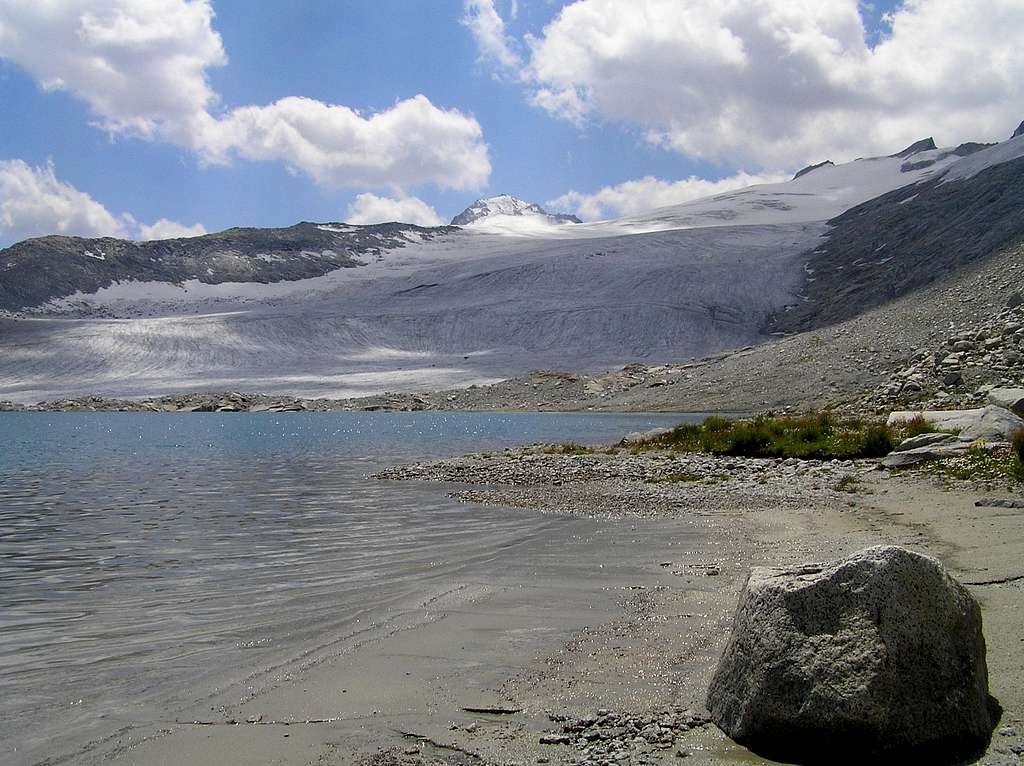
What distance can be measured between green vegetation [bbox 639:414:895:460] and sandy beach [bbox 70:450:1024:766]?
4760mm

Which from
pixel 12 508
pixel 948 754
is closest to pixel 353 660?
pixel 948 754

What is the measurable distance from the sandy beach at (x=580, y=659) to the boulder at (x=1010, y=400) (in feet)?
18.6

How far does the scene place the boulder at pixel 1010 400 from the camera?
15.5 metres

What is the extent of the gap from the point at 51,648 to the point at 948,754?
219 inches

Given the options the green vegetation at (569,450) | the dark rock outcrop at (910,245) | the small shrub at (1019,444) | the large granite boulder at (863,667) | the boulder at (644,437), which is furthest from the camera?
the dark rock outcrop at (910,245)

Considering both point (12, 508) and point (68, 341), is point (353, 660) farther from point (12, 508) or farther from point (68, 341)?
point (68, 341)

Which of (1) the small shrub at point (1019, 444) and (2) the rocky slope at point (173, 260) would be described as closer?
(1) the small shrub at point (1019, 444)

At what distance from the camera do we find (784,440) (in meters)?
17.2

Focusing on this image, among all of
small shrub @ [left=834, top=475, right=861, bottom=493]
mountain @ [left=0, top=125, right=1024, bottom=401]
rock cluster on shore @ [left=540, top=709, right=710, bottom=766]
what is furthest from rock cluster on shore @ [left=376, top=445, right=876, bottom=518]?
mountain @ [left=0, top=125, right=1024, bottom=401]

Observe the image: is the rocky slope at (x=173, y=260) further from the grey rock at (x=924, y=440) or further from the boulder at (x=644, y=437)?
the grey rock at (x=924, y=440)

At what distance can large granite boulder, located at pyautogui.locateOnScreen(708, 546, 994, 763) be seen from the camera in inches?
143

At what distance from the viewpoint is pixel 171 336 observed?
71.1m

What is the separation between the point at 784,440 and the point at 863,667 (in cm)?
1410

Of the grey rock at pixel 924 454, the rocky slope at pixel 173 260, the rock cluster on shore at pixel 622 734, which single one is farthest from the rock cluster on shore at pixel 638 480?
the rocky slope at pixel 173 260
